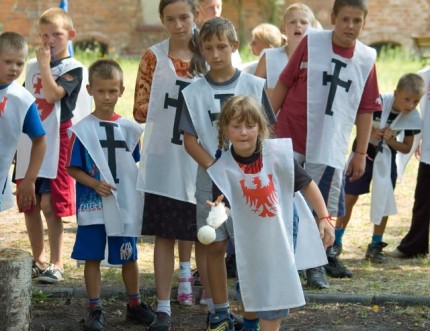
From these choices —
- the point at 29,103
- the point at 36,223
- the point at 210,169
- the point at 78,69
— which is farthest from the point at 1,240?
the point at 210,169

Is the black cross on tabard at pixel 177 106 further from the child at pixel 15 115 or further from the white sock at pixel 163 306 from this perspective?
the white sock at pixel 163 306

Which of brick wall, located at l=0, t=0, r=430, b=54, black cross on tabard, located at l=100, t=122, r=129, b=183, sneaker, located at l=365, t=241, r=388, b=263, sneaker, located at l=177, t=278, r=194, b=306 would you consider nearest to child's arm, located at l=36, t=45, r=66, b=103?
Result: black cross on tabard, located at l=100, t=122, r=129, b=183

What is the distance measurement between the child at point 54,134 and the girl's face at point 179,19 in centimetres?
135

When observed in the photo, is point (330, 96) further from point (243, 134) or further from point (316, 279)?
point (243, 134)

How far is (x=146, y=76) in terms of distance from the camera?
6.55 meters

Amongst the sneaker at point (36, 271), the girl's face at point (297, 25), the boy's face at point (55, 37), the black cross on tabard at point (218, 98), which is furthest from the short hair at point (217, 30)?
the sneaker at point (36, 271)

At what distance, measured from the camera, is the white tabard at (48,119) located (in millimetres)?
7547

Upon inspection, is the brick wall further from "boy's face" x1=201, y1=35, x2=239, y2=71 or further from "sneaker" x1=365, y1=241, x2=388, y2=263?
"boy's face" x1=201, y1=35, x2=239, y2=71

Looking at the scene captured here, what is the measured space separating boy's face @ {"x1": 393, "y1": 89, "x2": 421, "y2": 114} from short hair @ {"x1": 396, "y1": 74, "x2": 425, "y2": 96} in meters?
0.03

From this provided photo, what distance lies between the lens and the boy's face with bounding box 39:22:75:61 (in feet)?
24.8

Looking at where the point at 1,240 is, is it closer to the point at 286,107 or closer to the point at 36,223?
the point at 36,223

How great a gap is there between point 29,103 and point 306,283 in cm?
243

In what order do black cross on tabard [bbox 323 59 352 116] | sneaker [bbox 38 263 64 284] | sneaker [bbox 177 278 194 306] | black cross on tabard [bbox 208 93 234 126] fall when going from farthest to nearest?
1. sneaker [bbox 38 263 64 284]
2. black cross on tabard [bbox 323 59 352 116]
3. sneaker [bbox 177 278 194 306]
4. black cross on tabard [bbox 208 93 234 126]

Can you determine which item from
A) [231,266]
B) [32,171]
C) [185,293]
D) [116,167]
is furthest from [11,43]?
[231,266]
